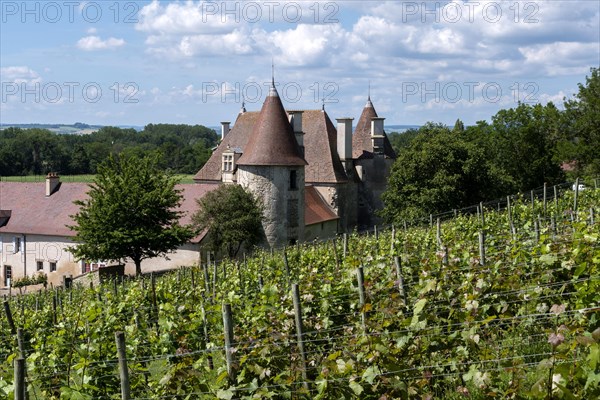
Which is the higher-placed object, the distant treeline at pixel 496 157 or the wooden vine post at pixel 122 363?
the distant treeline at pixel 496 157

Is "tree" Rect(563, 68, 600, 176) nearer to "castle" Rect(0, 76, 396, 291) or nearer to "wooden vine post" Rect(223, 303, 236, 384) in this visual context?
"castle" Rect(0, 76, 396, 291)

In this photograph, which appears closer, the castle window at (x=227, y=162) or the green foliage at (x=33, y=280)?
the green foliage at (x=33, y=280)

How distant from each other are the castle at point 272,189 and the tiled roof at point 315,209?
7 centimetres

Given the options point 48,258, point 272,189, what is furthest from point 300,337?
point 48,258

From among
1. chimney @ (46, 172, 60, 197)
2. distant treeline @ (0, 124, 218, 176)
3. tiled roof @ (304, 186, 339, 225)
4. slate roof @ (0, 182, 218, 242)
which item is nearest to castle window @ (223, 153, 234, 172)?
slate roof @ (0, 182, 218, 242)

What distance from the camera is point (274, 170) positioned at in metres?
36.3

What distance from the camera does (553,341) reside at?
439cm

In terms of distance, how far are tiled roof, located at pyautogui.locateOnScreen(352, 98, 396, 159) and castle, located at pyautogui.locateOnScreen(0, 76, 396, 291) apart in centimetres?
6

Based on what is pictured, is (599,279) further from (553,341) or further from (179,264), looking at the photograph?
(179,264)

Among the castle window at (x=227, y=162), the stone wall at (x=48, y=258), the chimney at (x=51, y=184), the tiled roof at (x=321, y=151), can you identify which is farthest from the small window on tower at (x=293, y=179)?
the chimney at (x=51, y=184)

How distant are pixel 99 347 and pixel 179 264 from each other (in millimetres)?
28004

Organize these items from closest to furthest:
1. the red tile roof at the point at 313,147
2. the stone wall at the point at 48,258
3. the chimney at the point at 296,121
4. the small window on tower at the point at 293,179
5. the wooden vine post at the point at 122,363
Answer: the wooden vine post at the point at 122,363, the stone wall at the point at 48,258, the small window on tower at the point at 293,179, the chimney at the point at 296,121, the red tile roof at the point at 313,147

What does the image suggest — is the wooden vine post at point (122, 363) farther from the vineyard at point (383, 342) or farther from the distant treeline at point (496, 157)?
the distant treeline at point (496, 157)

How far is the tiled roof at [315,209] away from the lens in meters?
40.0
